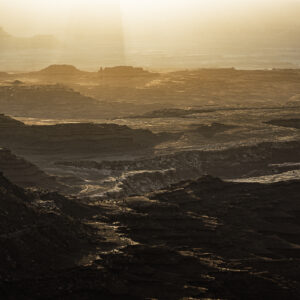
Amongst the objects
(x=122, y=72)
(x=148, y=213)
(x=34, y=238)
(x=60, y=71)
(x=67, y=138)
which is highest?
(x=60, y=71)

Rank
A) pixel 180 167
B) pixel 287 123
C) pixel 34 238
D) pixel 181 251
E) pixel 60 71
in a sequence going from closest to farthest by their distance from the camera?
1. pixel 34 238
2. pixel 181 251
3. pixel 180 167
4. pixel 287 123
5. pixel 60 71

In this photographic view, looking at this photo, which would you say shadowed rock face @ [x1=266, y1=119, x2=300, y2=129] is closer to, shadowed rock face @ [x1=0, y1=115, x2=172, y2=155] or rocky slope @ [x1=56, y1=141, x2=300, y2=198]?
rocky slope @ [x1=56, y1=141, x2=300, y2=198]

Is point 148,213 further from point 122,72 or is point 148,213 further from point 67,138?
point 122,72

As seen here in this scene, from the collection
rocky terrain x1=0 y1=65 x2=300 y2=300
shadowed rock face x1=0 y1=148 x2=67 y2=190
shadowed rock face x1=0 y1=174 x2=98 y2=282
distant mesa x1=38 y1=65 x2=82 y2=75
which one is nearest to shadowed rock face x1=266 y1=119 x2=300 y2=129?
rocky terrain x1=0 y1=65 x2=300 y2=300

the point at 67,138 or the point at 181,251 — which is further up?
the point at 67,138

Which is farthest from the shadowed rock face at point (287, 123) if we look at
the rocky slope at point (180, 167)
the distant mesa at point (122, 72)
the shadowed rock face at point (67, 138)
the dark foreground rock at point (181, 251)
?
the distant mesa at point (122, 72)

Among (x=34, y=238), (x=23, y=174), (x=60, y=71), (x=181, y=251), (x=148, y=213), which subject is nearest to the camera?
(x=34, y=238)

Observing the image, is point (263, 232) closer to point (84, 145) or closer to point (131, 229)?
point (131, 229)

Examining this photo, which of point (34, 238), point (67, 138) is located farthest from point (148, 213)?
point (67, 138)

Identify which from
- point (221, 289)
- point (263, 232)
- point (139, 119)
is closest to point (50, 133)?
point (139, 119)

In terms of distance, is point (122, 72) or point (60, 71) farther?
point (60, 71)
